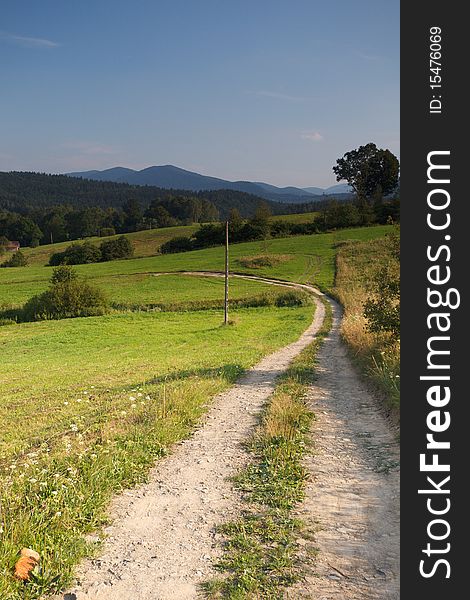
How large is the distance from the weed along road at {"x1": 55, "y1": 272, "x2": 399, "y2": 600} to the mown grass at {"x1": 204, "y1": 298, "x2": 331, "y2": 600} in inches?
5.5

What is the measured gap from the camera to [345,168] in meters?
107

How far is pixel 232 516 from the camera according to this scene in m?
6.50

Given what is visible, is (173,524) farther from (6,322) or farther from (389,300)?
(6,322)

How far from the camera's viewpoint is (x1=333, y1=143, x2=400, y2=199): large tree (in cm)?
10288

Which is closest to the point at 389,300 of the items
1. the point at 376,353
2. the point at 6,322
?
the point at 376,353

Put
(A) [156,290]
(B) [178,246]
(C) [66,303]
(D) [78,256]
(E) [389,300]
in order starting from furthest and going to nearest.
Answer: (B) [178,246]
(D) [78,256]
(A) [156,290]
(C) [66,303]
(E) [389,300]

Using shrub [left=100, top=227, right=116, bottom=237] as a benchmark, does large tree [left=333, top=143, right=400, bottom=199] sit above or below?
above

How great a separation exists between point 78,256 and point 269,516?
92823 millimetres

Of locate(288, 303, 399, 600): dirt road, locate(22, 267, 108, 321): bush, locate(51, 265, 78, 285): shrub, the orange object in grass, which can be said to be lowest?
locate(22, 267, 108, 321): bush

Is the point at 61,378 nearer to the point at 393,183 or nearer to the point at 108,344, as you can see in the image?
the point at 108,344

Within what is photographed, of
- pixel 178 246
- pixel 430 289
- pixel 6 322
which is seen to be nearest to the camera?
pixel 430 289

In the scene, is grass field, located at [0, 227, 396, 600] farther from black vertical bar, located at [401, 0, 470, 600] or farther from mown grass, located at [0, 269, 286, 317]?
black vertical bar, located at [401, 0, 470, 600]

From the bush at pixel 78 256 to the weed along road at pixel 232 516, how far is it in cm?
8779

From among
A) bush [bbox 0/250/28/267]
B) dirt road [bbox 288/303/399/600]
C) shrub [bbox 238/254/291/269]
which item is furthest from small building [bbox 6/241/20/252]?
dirt road [bbox 288/303/399/600]
